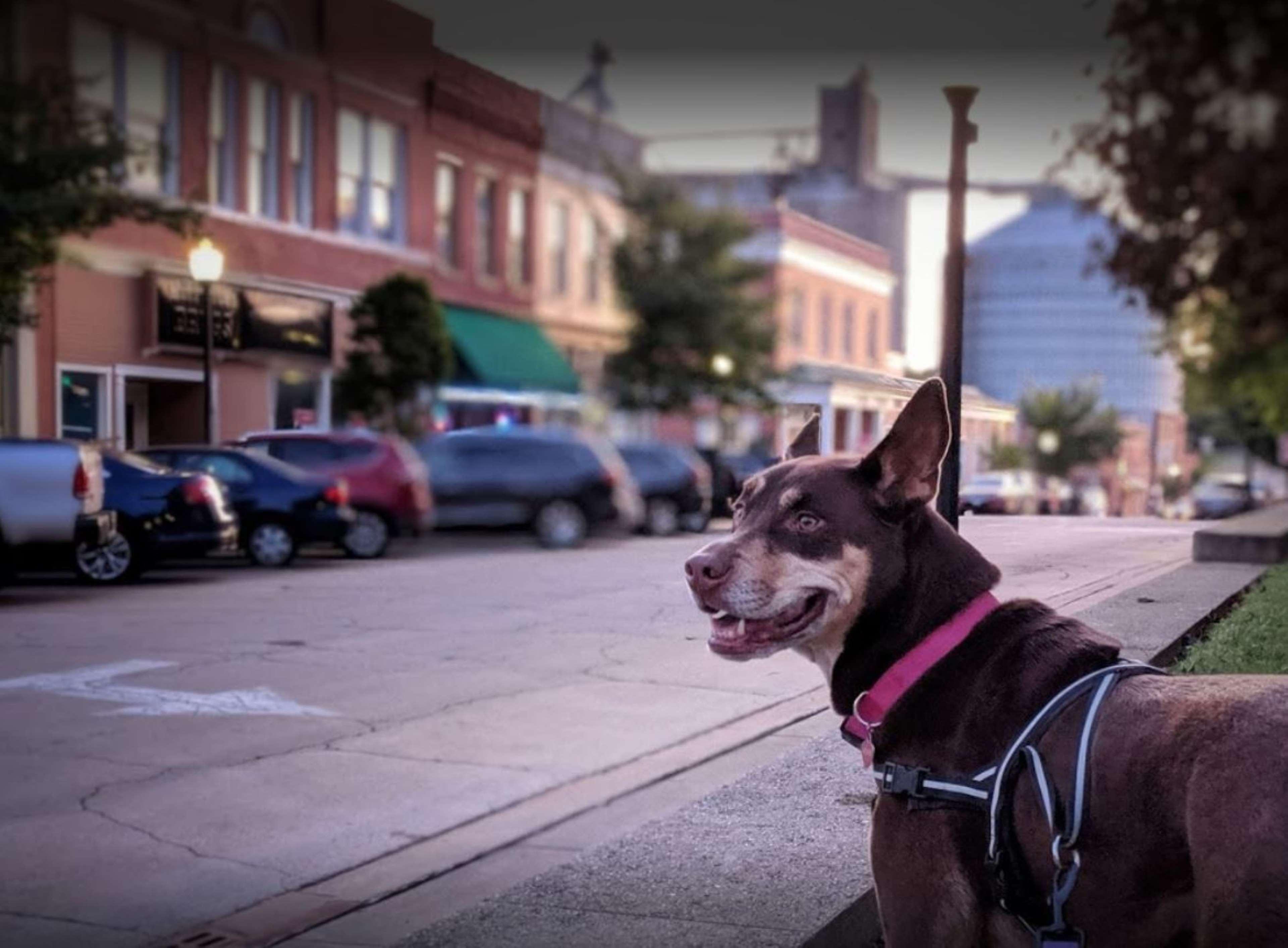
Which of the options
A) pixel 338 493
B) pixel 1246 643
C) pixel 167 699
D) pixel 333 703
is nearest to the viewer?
pixel 338 493

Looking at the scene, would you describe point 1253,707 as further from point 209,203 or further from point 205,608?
point 205,608

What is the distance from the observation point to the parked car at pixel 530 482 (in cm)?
230

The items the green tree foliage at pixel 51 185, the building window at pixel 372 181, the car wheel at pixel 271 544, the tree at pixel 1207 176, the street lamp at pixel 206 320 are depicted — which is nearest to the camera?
the tree at pixel 1207 176

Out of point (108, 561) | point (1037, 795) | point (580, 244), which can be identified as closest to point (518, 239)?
point (580, 244)

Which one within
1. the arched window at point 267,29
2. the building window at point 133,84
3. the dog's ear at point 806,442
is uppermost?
the arched window at point 267,29

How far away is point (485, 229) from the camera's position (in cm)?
288

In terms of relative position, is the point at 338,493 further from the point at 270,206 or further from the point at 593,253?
the point at 593,253

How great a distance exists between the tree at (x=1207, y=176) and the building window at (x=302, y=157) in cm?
134

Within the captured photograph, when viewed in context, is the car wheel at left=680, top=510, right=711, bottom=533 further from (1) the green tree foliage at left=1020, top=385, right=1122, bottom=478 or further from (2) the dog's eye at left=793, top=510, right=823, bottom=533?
(1) the green tree foliage at left=1020, top=385, right=1122, bottom=478

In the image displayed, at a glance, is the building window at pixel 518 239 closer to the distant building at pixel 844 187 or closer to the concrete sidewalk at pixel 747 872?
the distant building at pixel 844 187

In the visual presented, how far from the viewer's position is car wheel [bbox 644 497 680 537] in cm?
264

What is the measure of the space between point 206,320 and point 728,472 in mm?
1024

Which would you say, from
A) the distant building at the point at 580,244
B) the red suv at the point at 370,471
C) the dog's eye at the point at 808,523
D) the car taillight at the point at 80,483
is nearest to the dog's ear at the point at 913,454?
the dog's eye at the point at 808,523

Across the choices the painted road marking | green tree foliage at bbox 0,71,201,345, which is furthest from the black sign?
the painted road marking
